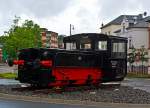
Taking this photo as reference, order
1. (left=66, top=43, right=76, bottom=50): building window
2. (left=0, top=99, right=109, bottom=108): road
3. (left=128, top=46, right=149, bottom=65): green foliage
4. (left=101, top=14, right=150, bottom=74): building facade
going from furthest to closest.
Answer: (left=101, top=14, right=150, bottom=74): building facade → (left=128, top=46, right=149, bottom=65): green foliage → (left=66, top=43, right=76, bottom=50): building window → (left=0, top=99, right=109, bottom=108): road

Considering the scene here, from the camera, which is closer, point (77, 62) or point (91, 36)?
point (77, 62)

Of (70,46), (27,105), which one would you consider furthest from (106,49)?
(27,105)

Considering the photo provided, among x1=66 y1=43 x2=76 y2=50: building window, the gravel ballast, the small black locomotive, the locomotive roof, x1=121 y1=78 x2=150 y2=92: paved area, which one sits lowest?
x1=121 y1=78 x2=150 y2=92: paved area

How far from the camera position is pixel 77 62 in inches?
1119

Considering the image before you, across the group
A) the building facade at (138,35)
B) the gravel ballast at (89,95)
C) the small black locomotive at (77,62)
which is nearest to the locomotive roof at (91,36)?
the small black locomotive at (77,62)

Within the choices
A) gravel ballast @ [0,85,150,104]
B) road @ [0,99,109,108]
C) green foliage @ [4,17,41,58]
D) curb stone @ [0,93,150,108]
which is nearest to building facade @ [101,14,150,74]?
green foliage @ [4,17,41,58]

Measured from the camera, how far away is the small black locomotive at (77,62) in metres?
26.2

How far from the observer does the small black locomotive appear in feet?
86.1

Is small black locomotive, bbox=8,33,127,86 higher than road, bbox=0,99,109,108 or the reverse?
higher

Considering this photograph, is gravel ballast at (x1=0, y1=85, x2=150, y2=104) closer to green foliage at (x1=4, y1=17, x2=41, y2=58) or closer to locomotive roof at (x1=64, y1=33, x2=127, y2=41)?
locomotive roof at (x1=64, y1=33, x2=127, y2=41)

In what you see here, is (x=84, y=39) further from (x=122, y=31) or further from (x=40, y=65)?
(x=122, y=31)

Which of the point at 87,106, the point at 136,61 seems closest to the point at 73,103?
the point at 87,106

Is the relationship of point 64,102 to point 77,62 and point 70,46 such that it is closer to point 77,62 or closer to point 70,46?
point 77,62

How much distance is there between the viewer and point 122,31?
96.9m
